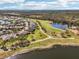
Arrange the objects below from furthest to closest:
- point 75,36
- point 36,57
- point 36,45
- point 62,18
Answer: point 62,18 < point 75,36 < point 36,45 < point 36,57

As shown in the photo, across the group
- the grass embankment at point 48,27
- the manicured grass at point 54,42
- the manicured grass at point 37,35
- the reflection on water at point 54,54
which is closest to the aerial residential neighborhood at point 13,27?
the manicured grass at point 37,35

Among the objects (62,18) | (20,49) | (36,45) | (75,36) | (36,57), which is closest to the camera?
(36,57)

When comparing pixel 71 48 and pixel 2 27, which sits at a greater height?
pixel 2 27

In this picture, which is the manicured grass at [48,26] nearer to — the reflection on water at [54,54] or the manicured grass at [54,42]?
the manicured grass at [54,42]

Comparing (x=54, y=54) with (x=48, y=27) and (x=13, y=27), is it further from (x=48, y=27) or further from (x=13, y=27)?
(x=13, y=27)

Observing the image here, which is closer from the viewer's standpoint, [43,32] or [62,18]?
[43,32]

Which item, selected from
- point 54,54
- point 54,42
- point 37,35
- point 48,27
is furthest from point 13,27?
point 54,54

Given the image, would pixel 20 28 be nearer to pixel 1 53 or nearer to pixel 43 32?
pixel 43 32

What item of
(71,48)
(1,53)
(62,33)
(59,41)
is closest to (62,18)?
(62,33)
